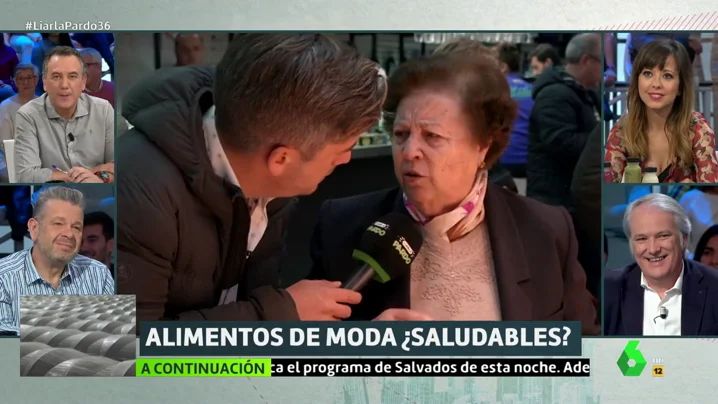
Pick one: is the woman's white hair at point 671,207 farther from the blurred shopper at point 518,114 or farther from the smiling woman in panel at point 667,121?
the blurred shopper at point 518,114

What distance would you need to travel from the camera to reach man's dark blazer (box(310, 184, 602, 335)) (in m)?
5.05

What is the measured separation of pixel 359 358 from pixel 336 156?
97 centimetres

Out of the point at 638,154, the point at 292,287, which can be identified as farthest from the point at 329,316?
the point at 638,154

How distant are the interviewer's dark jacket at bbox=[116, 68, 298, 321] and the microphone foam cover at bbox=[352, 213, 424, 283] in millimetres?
416

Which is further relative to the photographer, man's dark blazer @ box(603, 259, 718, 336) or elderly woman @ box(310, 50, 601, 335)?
man's dark blazer @ box(603, 259, 718, 336)

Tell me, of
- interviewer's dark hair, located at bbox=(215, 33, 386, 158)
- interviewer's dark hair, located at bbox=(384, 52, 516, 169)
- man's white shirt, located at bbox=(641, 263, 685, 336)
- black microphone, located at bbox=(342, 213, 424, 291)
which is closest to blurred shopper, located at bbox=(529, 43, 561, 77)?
interviewer's dark hair, located at bbox=(384, 52, 516, 169)

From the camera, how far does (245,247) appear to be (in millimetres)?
5070

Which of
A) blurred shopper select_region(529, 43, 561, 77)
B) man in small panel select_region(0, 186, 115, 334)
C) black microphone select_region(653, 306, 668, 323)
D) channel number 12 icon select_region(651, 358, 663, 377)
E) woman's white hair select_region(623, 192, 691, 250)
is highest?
blurred shopper select_region(529, 43, 561, 77)

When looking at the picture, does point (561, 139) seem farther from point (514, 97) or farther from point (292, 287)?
point (292, 287)

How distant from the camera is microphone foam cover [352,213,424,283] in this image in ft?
16.2

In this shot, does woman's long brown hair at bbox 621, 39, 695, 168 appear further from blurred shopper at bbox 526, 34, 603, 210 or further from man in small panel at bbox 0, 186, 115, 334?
man in small panel at bbox 0, 186, 115, 334

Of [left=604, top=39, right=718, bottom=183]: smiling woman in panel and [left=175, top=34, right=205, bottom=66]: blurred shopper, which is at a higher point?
[left=175, top=34, right=205, bottom=66]: blurred shopper

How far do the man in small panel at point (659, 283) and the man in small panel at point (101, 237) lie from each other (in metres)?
2.38

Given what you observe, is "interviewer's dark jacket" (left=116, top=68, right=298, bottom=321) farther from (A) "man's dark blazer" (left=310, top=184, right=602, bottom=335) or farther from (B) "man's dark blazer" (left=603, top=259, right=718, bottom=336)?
(B) "man's dark blazer" (left=603, top=259, right=718, bottom=336)
